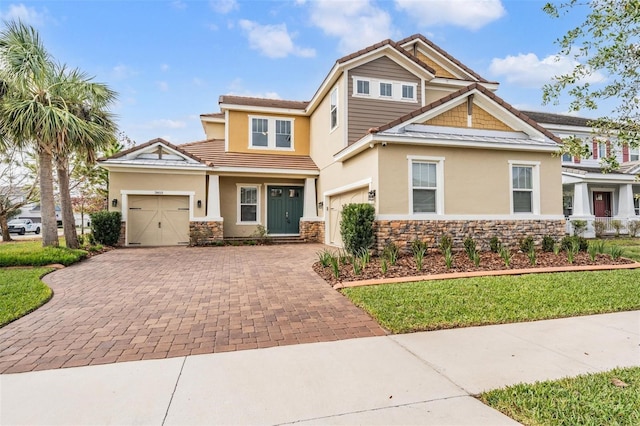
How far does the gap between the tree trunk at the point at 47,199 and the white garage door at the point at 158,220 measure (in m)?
3.12

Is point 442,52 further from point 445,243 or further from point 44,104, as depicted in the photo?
point 44,104

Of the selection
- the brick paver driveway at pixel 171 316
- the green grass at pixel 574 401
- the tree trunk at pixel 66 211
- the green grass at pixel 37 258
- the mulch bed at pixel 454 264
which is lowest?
the green grass at pixel 574 401

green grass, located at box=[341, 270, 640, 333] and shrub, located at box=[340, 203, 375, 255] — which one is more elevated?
shrub, located at box=[340, 203, 375, 255]

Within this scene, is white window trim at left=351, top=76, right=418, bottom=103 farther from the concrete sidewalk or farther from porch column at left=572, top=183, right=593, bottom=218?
porch column at left=572, top=183, right=593, bottom=218

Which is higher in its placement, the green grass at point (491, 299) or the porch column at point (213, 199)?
the porch column at point (213, 199)

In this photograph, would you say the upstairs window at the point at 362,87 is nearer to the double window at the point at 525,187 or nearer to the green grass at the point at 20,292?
the double window at the point at 525,187

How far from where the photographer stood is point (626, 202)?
19.3 meters

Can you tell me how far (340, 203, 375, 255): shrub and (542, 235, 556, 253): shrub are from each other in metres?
5.69

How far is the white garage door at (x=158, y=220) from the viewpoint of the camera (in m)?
14.6

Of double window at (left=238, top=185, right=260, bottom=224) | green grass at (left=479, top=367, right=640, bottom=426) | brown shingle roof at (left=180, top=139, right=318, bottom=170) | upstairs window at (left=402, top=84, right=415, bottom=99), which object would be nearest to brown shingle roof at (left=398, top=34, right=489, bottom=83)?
upstairs window at (left=402, top=84, right=415, bottom=99)

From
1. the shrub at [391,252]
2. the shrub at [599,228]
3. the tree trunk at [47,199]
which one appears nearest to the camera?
the shrub at [391,252]

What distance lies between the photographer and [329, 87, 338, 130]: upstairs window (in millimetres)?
14173

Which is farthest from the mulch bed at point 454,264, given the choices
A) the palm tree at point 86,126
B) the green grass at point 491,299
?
the palm tree at point 86,126

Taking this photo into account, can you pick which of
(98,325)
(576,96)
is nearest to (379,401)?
(98,325)
